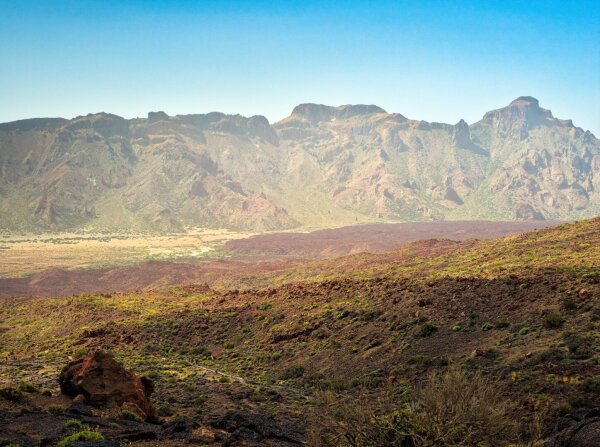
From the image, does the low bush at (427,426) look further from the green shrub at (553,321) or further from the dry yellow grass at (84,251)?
the dry yellow grass at (84,251)

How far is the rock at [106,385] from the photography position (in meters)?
18.3

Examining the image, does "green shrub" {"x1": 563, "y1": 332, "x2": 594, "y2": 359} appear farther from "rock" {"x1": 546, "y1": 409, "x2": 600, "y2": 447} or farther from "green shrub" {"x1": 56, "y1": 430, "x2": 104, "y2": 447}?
"green shrub" {"x1": 56, "y1": 430, "x2": 104, "y2": 447}

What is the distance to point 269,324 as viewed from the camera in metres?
36.8

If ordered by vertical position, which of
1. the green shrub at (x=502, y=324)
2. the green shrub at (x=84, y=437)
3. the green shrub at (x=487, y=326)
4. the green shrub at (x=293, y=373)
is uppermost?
the green shrub at (x=502, y=324)

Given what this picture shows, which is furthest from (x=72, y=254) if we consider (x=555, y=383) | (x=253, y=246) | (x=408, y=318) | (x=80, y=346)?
(x=555, y=383)

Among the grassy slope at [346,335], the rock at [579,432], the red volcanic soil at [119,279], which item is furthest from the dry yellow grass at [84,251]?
the rock at [579,432]

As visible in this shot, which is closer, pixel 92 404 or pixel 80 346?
pixel 92 404

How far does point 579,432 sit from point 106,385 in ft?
53.8

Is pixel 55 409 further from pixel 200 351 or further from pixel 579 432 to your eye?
pixel 200 351

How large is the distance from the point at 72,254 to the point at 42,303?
10531 centimetres

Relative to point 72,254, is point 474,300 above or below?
above

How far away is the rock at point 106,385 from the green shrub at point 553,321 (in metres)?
18.4

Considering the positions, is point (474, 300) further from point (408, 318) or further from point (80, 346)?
point (80, 346)

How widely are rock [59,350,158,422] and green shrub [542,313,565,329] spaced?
18367 millimetres
